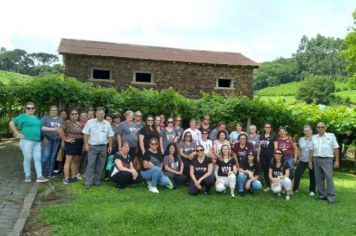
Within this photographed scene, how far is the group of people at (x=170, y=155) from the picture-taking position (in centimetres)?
891

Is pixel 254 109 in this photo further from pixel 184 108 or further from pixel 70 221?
pixel 70 221

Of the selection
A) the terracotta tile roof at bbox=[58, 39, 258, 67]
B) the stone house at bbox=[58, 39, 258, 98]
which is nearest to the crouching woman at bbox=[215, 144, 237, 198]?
the stone house at bbox=[58, 39, 258, 98]

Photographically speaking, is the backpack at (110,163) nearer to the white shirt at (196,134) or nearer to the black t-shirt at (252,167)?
the white shirt at (196,134)

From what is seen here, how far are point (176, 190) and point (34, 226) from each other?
3.50m

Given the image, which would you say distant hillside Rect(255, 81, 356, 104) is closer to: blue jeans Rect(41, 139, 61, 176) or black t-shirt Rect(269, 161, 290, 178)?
black t-shirt Rect(269, 161, 290, 178)

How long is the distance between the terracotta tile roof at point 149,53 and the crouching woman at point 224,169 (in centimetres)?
1208

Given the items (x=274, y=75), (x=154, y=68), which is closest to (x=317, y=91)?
(x=274, y=75)

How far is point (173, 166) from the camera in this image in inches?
369

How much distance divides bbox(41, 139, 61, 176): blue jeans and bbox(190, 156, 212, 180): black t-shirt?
134 inches

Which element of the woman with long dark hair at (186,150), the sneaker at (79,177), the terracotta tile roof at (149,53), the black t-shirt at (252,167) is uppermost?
the terracotta tile roof at (149,53)

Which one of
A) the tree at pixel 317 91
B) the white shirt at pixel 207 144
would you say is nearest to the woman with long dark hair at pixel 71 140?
the white shirt at pixel 207 144

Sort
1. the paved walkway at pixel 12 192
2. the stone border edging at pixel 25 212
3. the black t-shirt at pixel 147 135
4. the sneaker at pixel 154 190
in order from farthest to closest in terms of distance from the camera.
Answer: the black t-shirt at pixel 147 135 < the sneaker at pixel 154 190 < the paved walkway at pixel 12 192 < the stone border edging at pixel 25 212

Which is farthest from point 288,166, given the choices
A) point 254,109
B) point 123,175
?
point 254,109

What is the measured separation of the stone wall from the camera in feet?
64.5
